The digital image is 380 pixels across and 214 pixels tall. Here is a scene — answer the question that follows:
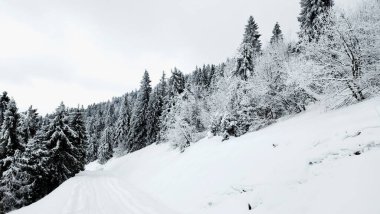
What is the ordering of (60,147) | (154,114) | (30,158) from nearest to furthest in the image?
(30,158) < (60,147) < (154,114)

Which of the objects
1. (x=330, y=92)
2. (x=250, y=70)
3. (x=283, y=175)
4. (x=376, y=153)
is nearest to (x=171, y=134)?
(x=250, y=70)

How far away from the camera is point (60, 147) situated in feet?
116

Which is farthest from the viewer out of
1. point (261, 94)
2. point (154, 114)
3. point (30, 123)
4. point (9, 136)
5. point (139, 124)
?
point (139, 124)

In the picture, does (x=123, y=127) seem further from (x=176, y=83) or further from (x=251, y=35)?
(x=251, y=35)

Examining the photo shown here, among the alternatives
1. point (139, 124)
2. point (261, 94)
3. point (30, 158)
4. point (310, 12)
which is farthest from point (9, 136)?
point (310, 12)

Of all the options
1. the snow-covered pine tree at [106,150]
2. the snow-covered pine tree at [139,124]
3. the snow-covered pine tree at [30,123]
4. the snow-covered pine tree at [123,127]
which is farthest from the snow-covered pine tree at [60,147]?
the snow-covered pine tree at [106,150]

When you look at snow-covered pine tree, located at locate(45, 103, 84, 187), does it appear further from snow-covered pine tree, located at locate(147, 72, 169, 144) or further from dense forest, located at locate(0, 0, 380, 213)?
snow-covered pine tree, located at locate(147, 72, 169, 144)

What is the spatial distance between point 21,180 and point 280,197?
93.6 ft

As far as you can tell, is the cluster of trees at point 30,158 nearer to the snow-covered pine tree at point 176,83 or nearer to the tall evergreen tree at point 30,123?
the tall evergreen tree at point 30,123

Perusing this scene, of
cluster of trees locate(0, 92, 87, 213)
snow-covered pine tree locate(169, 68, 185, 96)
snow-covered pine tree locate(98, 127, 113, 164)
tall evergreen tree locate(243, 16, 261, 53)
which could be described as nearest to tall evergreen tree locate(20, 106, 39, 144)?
cluster of trees locate(0, 92, 87, 213)

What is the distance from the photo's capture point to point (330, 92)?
17141mm

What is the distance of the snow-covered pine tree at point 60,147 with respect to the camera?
1342 inches

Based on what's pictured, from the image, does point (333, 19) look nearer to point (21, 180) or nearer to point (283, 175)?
point (283, 175)

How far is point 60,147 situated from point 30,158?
165 inches
